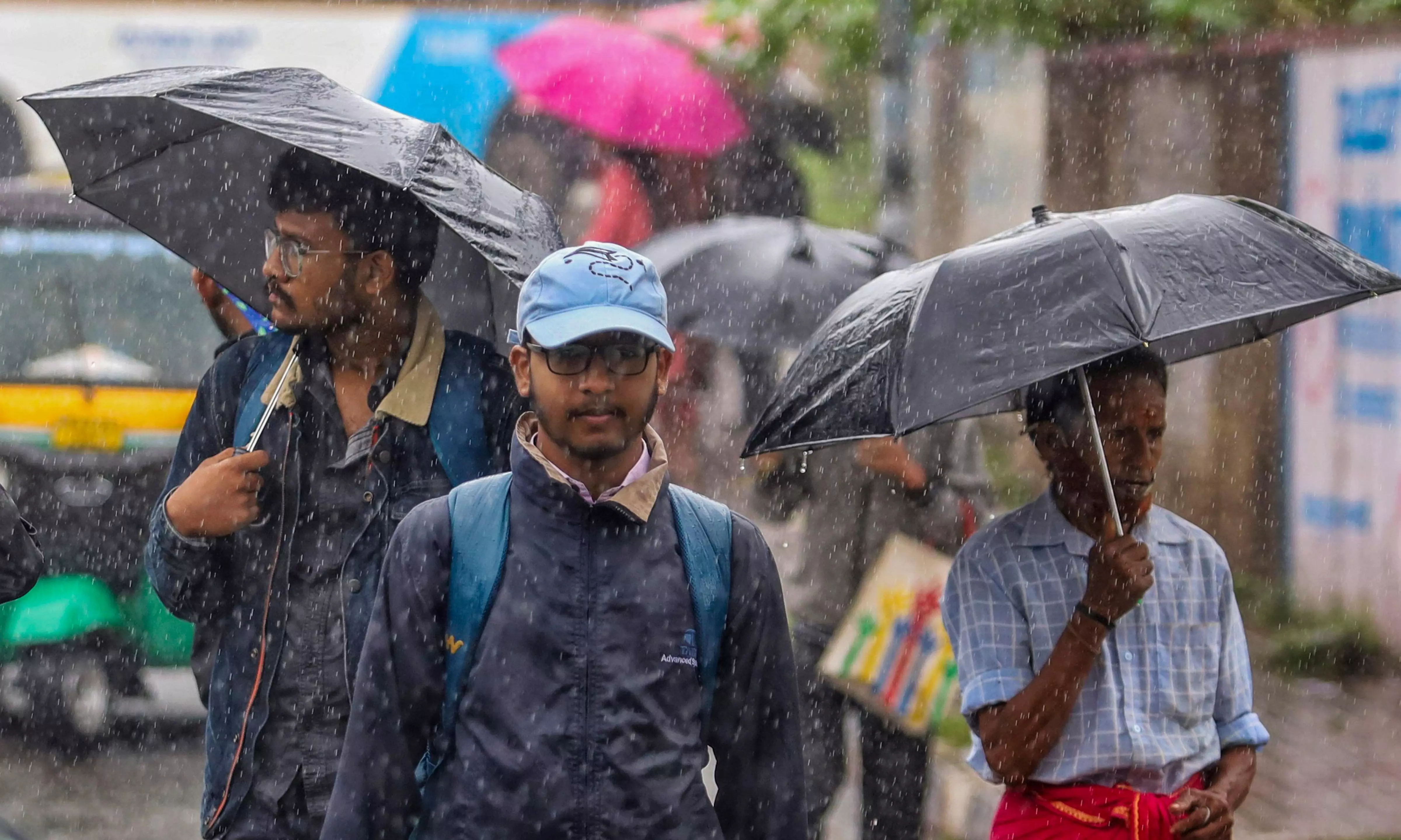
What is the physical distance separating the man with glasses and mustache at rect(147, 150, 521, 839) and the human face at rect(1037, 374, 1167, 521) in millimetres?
1162

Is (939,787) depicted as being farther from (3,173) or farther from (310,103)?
(3,173)

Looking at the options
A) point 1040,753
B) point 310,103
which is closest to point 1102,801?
point 1040,753

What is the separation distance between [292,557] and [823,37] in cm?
866

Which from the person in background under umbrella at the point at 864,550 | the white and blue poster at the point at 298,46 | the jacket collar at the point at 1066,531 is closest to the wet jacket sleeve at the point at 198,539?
the jacket collar at the point at 1066,531

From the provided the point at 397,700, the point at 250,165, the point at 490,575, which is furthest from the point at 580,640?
the point at 250,165

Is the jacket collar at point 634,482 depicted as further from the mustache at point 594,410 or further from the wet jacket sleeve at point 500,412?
the wet jacket sleeve at point 500,412

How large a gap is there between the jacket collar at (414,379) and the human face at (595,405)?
0.62m

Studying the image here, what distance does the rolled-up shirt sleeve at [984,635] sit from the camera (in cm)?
354

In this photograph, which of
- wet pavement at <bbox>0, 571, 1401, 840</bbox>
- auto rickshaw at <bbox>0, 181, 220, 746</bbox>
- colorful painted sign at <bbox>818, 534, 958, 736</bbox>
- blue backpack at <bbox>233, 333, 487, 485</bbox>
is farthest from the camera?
auto rickshaw at <bbox>0, 181, 220, 746</bbox>

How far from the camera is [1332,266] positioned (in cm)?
359

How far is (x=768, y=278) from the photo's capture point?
5934 mm

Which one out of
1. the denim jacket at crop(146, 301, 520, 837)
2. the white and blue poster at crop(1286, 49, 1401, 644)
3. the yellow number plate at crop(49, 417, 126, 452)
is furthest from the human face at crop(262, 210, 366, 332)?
the white and blue poster at crop(1286, 49, 1401, 644)

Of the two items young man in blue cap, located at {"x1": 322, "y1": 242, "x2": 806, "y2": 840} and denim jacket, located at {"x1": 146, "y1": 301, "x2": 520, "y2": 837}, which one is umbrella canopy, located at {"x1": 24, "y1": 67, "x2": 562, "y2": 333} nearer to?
denim jacket, located at {"x1": 146, "y1": 301, "x2": 520, "y2": 837}

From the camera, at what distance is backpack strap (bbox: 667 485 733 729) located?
3051 mm
